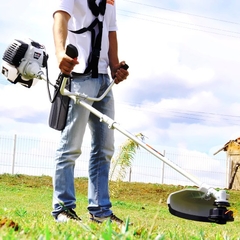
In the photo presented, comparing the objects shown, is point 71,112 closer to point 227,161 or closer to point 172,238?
point 172,238

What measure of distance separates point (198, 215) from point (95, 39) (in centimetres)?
168

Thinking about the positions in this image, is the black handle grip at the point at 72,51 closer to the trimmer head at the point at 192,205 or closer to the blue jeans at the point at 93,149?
the blue jeans at the point at 93,149

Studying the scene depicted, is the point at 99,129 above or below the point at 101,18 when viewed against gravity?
below

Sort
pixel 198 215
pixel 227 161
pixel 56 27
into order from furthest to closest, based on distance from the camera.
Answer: pixel 227 161 < pixel 56 27 < pixel 198 215

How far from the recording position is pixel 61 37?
12.7ft

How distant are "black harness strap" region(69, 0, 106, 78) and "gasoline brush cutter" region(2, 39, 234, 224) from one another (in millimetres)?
208

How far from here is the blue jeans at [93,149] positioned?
4.01m

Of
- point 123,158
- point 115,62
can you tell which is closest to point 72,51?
point 115,62

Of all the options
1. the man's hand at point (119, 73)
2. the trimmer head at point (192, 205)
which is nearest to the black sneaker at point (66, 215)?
the trimmer head at point (192, 205)

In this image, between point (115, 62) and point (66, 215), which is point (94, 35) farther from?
point (66, 215)

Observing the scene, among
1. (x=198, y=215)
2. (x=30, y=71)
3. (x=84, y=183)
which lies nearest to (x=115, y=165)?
(x=84, y=183)

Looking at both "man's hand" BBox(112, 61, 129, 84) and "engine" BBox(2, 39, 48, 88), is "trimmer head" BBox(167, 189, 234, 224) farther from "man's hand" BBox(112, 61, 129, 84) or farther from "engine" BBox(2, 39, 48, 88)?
"engine" BBox(2, 39, 48, 88)

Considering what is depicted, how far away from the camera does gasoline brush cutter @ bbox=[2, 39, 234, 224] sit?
10.2 feet

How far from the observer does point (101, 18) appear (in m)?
4.23
